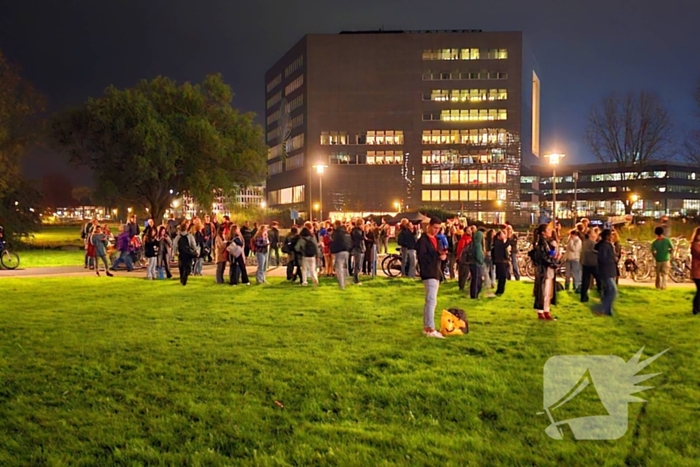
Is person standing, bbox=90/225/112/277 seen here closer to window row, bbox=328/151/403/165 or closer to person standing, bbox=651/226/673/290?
person standing, bbox=651/226/673/290

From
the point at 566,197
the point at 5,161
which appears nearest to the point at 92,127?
the point at 5,161

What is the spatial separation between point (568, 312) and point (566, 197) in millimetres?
124416

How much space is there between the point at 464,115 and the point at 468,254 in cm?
7694

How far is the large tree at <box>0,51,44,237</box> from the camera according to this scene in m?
35.1

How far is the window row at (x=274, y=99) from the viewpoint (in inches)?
3976

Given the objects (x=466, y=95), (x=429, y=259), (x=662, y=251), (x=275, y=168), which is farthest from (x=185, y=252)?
(x=275, y=168)

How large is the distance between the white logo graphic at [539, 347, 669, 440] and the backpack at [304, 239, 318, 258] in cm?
853

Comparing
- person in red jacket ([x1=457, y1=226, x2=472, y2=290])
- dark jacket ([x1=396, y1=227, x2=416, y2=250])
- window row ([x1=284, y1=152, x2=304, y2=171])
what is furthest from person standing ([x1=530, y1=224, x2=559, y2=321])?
window row ([x1=284, y1=152, x2=304, y2=171])

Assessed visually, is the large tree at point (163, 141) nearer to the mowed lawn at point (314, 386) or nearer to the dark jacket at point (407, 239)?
the dark jacket at point (407, 239)

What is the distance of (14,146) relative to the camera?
36.2m

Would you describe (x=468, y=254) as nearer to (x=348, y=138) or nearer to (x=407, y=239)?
(x=407, y=239)

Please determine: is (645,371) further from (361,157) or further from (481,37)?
(481,37)

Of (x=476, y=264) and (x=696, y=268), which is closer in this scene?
(x=696, y=268)

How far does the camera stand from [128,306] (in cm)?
1240
